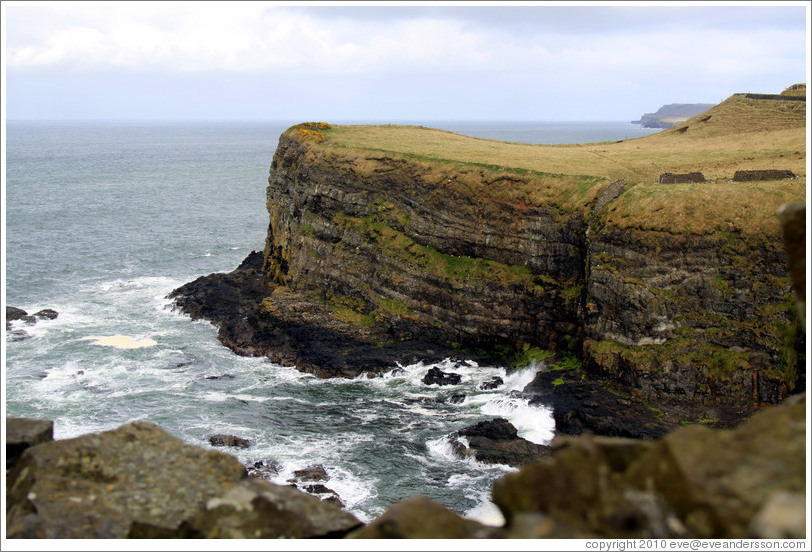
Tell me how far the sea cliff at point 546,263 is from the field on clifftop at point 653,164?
187 millimetres

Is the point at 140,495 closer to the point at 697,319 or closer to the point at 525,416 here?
the point at 525,416

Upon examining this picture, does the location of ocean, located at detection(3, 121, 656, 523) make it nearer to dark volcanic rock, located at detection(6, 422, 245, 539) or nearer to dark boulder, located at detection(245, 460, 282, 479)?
dark boulder, located at detection(245, 460, 282, 479)

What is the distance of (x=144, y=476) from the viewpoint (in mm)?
15328

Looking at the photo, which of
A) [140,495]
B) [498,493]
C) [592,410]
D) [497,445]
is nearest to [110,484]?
[140,495]

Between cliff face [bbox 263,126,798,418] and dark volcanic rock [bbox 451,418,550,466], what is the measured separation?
8.62 meters

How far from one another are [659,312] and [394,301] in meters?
22.1

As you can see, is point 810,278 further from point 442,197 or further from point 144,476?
point 442,197

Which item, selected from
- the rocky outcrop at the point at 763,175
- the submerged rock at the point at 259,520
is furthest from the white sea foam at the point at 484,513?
the rocky outcrop at the point at 763,175

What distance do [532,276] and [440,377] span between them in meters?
10.4

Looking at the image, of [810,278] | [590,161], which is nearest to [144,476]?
[810,278]

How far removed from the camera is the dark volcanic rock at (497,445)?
128 ft

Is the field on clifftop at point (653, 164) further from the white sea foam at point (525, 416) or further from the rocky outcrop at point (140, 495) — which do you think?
the rocky outcrop at point (140, 495)

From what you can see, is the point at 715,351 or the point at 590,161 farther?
the point at 590,161

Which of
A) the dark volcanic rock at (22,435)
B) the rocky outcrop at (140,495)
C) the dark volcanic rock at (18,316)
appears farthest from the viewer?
the dark volcanic rock at (18,316)
